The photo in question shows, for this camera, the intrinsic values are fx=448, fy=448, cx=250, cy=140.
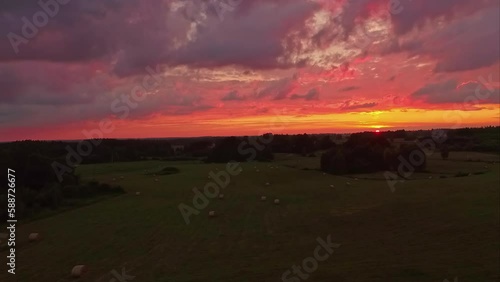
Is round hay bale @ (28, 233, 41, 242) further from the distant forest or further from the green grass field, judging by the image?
the distant forest

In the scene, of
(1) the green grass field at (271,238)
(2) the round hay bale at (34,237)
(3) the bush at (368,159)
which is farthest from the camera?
(3) the bush at (368,159)

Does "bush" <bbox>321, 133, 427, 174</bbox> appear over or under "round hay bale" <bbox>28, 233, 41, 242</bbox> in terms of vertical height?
over

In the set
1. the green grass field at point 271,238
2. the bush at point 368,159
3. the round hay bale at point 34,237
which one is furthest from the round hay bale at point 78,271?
the bush at point 368,159

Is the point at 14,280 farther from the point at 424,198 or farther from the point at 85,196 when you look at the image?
the point at 424,198

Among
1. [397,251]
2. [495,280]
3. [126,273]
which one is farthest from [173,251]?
[495,280]

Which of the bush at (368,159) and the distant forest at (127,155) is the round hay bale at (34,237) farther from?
the bush at (368,159)

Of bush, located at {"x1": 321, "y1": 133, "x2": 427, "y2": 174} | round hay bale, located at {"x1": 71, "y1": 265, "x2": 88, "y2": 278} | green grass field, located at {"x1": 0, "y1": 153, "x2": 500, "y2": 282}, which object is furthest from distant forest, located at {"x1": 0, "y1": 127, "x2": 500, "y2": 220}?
round hay bale, located at {"x1": 71, "y1": 265, "x2": 88, "y2": 278}
